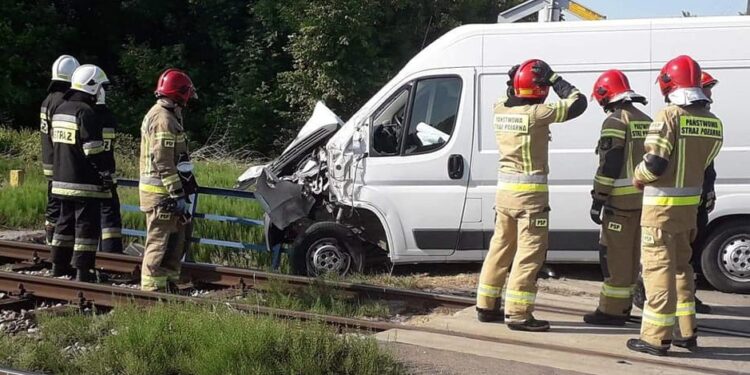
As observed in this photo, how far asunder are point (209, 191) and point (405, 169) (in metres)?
2.39

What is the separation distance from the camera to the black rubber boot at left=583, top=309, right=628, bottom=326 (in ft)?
22.1

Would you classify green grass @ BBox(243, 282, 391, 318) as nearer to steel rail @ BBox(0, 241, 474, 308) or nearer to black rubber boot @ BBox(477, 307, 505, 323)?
steel rail @ BBox(0, 241, 474, 308)

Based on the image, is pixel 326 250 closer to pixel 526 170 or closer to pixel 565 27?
pixel 526 170

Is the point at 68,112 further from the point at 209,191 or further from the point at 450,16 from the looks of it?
the point at 450,16

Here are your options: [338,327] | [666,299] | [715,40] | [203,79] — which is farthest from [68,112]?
[203,79]

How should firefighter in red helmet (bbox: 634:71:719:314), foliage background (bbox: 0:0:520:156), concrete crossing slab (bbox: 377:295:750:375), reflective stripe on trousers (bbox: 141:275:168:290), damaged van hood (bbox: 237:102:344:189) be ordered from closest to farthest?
concrete crossing slab (bbox: 377:295:750:375) → firefighter in red helmet (bbox: 634:71:719:314) → reflective stripe on trousers (bbox: 141:275:168:290) → damaged van hood (bbox: 237:102:344:189) → foliage background (bbox: 0:0:520:156)

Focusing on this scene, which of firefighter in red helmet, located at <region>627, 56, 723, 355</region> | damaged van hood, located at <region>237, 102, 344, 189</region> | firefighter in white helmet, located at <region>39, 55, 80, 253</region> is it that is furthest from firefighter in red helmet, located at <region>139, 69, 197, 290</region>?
firefighter in red helmet, located at <region>627, 56, 723, 355</region>

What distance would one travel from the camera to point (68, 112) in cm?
801

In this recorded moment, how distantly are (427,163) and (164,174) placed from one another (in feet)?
8.69

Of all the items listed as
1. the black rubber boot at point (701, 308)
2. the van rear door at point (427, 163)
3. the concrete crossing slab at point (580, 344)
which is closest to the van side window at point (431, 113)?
the van rear door at point (427, 163)

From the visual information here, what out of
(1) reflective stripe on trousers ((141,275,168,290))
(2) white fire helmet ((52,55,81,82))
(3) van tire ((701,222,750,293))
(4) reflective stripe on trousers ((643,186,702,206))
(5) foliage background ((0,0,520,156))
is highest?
(5) foliage background ((0,0,520,156))

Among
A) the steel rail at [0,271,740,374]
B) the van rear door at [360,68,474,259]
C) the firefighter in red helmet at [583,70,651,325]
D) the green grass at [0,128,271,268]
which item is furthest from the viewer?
the green grass at [0,128,271,268]

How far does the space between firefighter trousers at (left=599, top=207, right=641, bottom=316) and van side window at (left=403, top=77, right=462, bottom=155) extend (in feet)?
7.86

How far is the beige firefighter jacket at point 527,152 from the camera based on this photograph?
623 centimetres
